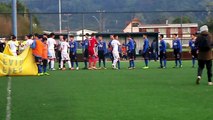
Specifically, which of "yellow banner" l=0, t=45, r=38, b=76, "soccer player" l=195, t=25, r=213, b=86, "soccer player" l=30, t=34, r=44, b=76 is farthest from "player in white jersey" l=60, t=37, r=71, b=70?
"soccer player" l=195, t=25, r=213, b=86

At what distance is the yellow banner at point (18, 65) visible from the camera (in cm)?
2303

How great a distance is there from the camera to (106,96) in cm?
1411

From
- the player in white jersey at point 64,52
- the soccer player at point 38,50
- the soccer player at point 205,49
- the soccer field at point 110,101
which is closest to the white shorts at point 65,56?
the player in white jersey at point 64,52

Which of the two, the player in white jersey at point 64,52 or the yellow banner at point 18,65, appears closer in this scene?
the yellow banner at point 18,65

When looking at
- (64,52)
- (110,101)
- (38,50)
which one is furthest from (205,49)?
(64,52)

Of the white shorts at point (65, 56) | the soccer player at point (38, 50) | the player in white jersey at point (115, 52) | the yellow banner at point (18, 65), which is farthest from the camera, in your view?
the player in white jersey at point (115, 52)

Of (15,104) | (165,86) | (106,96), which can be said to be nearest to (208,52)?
(165,86)

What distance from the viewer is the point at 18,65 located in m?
23.3

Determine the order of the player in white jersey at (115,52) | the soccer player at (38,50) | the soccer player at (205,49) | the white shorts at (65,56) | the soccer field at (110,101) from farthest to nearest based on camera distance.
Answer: the player in white jersey at (115,52) < the white shorts at (65,56) < the soccer player at (38,50) < the soccer player at (205,49) < the soccer field at (110,101)

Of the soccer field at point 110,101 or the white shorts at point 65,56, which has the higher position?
the white shorts at point 65,56

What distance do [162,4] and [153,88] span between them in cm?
8483

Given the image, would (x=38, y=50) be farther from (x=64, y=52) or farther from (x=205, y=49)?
(x=205, y=49)

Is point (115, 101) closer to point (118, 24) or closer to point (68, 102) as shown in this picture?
point (68, 102)

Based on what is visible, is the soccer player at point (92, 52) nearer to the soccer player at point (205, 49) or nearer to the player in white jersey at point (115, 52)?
the player in white jersey at point (115, 52)
